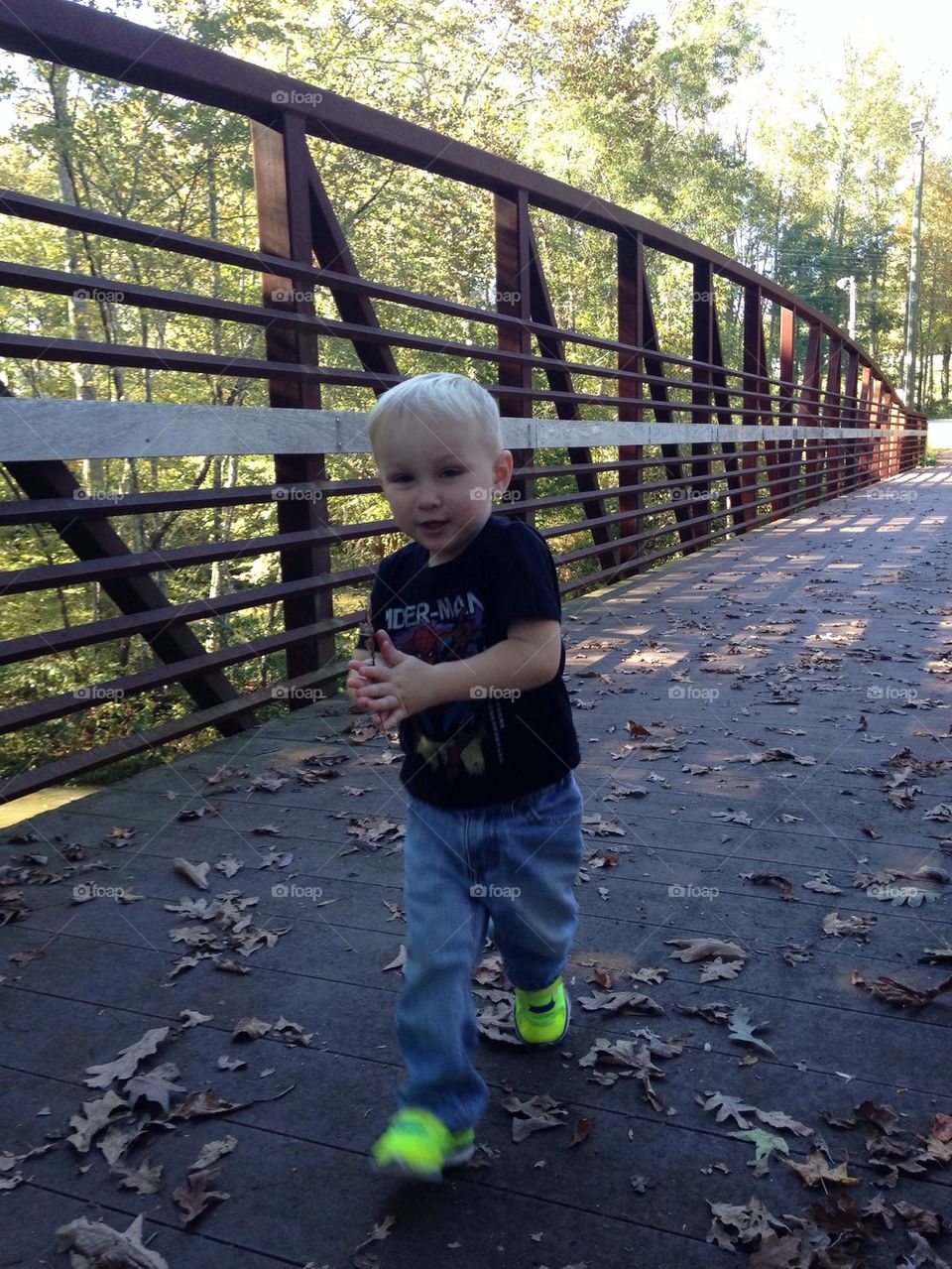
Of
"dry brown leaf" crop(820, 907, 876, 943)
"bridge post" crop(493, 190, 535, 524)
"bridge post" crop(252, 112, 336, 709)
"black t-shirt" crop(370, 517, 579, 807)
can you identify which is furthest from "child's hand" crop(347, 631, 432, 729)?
"bridge post" crop(493, 190, 535, 524)

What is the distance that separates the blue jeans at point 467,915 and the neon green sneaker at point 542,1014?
3cm

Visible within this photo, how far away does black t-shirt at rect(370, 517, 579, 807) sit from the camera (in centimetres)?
205

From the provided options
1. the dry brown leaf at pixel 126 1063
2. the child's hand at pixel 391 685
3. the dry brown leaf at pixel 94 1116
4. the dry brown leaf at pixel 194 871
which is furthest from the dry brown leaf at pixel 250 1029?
the child's hand at pixel 391 685

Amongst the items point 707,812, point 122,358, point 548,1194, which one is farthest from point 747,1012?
point 122,358

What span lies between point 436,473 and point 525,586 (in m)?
0.28

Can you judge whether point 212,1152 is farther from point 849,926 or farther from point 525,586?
point 849,926

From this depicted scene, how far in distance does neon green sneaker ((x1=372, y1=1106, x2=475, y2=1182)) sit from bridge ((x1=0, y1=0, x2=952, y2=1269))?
6cm

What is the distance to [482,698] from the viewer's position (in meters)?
2.07

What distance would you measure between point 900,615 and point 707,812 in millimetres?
4178

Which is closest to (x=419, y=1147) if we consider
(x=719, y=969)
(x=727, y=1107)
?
(x=727, y=1107)

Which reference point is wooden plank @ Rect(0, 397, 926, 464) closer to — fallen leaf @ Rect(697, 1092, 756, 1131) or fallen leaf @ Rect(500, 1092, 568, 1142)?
fallen leaf @ Rect(500, 1092, 568, 1142)

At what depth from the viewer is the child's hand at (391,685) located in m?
1.83

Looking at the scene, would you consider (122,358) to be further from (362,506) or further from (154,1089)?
(362,506)

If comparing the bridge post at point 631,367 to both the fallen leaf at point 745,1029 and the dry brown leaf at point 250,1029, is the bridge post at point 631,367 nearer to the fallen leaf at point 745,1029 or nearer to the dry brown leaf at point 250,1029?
the fallen leaf at point 745,1029
